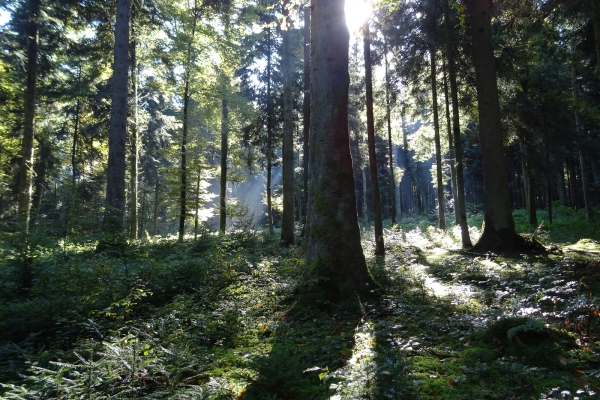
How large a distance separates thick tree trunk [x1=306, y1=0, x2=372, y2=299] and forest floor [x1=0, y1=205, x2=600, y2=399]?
503 millimetres

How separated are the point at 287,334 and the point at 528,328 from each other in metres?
2.65

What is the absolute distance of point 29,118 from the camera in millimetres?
13523

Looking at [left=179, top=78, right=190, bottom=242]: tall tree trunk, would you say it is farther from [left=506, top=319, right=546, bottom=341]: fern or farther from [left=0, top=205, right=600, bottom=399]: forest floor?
[left=506, top=319, right=546, bottom=341]: fern

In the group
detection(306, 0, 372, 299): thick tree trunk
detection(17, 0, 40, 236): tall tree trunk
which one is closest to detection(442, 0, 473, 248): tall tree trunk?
detection(306, 0, 372, 299): thick tree trunk

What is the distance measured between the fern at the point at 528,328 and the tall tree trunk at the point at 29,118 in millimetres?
14688

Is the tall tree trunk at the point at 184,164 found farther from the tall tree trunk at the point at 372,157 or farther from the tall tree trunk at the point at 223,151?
the tall tree trunk at the point at 372,157

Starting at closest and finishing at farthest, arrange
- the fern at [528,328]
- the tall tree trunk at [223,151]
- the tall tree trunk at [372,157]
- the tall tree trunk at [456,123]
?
the fern at [528,328] < the tall tree trunk at [372,157] < the tall tree trunk at [456,123] < the tall tree trunk at [223,151]

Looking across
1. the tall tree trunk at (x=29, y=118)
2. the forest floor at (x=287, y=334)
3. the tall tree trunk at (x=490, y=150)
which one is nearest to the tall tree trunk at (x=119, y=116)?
the forest floor at (x=287, y=334)

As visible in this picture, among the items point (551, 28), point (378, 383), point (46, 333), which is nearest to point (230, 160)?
point (551, 28)

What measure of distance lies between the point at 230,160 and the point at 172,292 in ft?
59.3

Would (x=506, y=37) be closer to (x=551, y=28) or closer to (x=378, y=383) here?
(x=551, y=28)

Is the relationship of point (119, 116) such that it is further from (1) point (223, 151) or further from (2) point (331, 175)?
(1) point (223, 151)

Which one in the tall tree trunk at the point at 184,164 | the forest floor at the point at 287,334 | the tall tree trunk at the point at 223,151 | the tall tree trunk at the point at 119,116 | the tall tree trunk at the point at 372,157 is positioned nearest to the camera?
the forest floor at the point at 287,334

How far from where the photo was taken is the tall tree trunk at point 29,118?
42.5 ft
